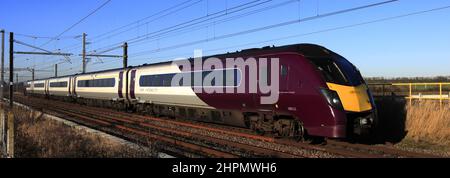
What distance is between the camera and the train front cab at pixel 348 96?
1124 cm

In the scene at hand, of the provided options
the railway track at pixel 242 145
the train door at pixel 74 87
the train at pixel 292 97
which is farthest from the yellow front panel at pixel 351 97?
the train door at pixel 74 87

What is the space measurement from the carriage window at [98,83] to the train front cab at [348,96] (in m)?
17.7

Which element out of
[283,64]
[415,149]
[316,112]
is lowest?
[415,149]

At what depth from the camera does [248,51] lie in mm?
14703

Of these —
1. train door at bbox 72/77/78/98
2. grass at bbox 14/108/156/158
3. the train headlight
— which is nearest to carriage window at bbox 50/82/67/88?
train door at bbox 72/77/78/98

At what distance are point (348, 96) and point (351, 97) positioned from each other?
0.10m

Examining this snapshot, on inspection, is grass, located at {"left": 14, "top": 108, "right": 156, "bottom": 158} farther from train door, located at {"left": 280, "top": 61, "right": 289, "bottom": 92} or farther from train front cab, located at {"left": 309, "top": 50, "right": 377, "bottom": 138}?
train front cab, located at {"left": 309, "top": 50, "right": 377, "bottom": 138}

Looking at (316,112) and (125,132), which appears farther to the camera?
(125,132)

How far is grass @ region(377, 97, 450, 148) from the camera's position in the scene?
1288 cm

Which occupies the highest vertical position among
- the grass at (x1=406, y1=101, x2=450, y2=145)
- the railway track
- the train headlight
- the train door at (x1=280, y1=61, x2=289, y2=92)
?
the train door at (x1=280, y1=61, x2=289, y2=92)

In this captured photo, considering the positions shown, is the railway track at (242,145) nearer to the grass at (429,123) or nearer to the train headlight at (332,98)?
the train headlight at (332,98)
